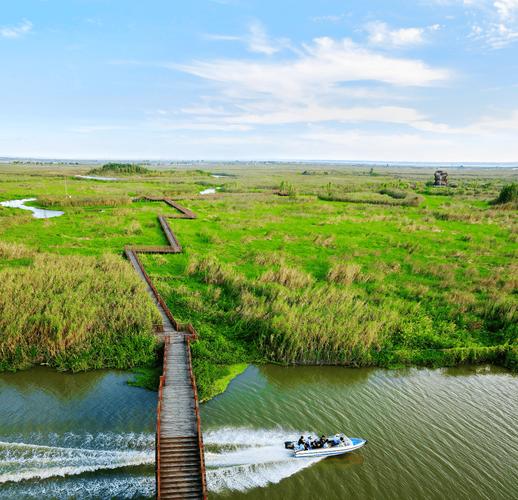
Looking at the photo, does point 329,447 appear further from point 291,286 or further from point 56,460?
point 291,286

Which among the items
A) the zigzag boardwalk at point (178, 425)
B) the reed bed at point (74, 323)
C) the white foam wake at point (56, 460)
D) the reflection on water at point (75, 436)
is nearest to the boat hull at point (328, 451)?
the zigzag boardwalk at point (178, 425)

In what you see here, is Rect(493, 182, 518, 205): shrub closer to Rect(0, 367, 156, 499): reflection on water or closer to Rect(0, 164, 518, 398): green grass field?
Rect(0, 164, 518, 398): green grass field

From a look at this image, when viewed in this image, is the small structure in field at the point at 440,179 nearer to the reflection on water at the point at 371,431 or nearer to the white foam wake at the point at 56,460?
the reflection on water at the point at 371,431

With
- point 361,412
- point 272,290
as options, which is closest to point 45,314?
point 272,290

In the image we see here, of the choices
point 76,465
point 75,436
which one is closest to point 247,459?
point 76,465

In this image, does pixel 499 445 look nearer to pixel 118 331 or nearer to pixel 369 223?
pixel 118 331

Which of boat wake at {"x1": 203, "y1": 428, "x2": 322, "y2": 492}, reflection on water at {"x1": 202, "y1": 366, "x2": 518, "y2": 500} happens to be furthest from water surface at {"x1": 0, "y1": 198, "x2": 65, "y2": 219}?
boat wake at {"x1": 203, "y1": 428, "x2": 322, "y2": 492}
